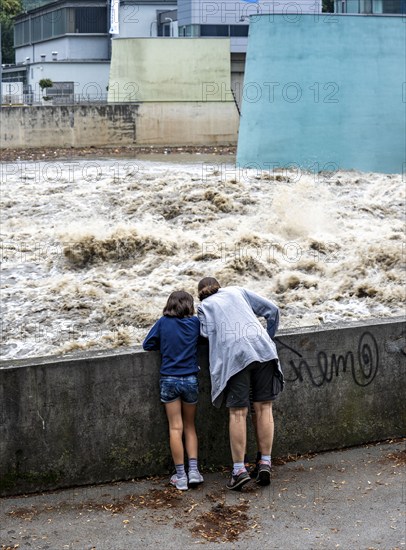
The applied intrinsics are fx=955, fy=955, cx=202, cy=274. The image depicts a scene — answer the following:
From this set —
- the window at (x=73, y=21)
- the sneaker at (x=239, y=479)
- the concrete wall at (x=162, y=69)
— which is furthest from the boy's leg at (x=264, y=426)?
the window at (x=73, y=21)

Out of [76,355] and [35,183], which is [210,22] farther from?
[76,355]

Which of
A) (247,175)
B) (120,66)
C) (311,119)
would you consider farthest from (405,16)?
(120,66)

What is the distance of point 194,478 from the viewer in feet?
22.0

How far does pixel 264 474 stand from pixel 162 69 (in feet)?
106

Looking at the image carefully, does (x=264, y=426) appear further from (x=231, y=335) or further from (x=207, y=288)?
(x=207, y=288)

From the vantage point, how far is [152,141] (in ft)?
115

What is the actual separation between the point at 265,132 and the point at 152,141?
14200mm

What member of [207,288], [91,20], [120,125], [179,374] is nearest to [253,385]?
[179,374]

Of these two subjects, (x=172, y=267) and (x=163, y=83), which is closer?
(x=172, y=267)

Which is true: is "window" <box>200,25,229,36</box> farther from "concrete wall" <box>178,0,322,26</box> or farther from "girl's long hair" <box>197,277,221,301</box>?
"girl's long hair" <box>197,277,221,301</box>

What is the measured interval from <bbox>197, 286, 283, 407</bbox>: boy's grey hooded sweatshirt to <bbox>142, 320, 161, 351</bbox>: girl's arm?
316 millimetres

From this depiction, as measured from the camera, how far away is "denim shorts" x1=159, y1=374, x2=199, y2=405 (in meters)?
6.71

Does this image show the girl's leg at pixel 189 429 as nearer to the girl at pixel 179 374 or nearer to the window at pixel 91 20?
the girl at pixel 179 374

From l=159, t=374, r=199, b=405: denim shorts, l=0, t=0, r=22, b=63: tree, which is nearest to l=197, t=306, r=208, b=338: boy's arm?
l=159, t=374, r=199, b=405: denim shorts
